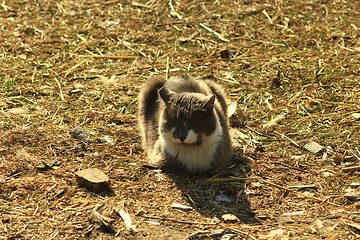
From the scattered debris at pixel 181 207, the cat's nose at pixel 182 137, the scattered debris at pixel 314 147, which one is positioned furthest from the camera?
the scattered debris at pixel 314 147

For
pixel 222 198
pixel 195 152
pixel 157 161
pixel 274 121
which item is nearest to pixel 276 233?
pixel 222 198

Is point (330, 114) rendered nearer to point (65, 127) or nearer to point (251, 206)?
point (251, 206)

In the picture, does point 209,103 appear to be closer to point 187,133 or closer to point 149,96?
point 187,133

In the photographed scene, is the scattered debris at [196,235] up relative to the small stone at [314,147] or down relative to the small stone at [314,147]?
up

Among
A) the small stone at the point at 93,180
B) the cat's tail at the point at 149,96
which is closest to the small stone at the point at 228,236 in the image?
the small stone at the point at 93,180

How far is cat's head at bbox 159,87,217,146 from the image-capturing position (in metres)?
6.16

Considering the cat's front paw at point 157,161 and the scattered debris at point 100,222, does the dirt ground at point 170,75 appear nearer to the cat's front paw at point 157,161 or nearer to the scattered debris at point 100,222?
the scattered debris at point 100,222

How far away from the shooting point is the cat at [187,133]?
6188mm

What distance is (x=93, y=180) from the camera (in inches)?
233

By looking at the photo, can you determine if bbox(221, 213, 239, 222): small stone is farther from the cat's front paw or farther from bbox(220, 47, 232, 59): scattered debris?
bbox(220, 47, 232, 59): scattered debris

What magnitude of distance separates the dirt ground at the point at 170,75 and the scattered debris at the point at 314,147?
35 mm

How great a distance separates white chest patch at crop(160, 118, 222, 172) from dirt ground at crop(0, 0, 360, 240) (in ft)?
0.64

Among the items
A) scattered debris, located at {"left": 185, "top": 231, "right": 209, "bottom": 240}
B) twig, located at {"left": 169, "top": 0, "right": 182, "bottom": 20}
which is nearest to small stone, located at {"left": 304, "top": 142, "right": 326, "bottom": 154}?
scattered debris, located at {"left": 185, "top": 231, "right": 209, "bottom": 240}

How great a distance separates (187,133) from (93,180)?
1205mm
